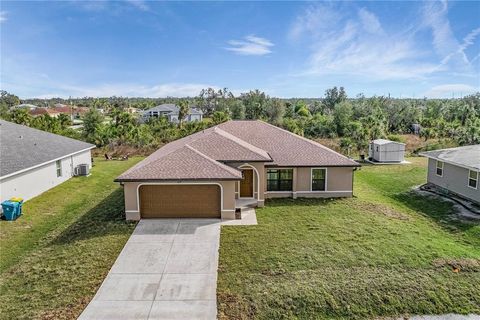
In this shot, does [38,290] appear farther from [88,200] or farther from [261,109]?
[261,109]

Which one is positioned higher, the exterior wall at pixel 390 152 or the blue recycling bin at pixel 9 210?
the exterior wall at pixel 390 152

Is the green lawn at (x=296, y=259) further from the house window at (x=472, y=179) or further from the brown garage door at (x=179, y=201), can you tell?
the house window at (x=472, y=179)

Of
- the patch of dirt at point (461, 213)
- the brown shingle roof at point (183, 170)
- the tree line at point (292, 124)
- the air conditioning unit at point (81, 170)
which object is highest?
the tree line at point (292, 124)

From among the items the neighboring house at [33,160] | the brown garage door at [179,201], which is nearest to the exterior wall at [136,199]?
the brown garage door at [179,201]

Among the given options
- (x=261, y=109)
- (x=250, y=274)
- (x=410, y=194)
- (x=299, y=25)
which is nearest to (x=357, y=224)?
(x=250, y=274)

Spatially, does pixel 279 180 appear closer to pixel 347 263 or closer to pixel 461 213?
pixel 347 263

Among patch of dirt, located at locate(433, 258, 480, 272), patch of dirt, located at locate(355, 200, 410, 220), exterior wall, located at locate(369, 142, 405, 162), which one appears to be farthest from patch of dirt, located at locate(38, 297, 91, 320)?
exterior wall, located at locate(369, 142, 405, 162)

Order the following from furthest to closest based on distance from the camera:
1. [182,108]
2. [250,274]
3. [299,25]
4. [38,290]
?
[182,108]
[299,25]
[250,274]
[38,290]
